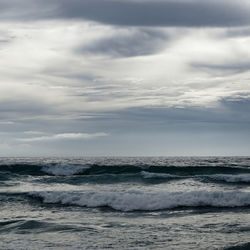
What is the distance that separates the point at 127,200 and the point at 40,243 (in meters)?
7.25

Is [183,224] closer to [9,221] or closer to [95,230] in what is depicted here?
[95,230]

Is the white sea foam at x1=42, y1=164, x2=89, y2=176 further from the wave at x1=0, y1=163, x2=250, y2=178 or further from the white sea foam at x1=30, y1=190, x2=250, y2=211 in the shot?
the white sea foam at x1=30, y1=190, x2=250, y2=211

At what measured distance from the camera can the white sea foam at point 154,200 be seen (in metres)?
16.1

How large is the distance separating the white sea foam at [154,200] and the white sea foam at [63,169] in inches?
916

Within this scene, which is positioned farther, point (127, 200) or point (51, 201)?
point (51, 201)

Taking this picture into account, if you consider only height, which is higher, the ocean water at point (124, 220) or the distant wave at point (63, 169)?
the ocean water at point (124, 220)

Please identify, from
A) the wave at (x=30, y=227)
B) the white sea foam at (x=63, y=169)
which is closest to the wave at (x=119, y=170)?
the white sea foam at (x=63, y=169)

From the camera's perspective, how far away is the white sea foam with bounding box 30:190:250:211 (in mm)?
16094

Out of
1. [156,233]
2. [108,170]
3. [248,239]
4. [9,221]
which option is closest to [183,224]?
[156,233]

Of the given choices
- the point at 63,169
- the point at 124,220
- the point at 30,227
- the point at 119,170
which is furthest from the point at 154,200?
the point at 63,169

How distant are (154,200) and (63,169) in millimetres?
26955

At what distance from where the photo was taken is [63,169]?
138 feet

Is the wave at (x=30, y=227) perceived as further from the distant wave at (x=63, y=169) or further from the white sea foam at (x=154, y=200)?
the distant wave at (x=63, y=169)

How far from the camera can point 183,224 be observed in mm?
11945
